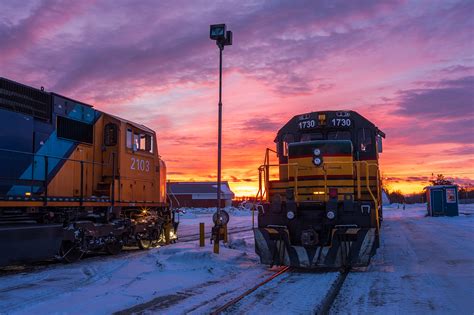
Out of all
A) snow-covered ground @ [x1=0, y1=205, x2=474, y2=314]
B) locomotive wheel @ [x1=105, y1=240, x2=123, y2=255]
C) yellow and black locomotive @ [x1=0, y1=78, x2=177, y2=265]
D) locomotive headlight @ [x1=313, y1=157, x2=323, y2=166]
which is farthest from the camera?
locomotive wheel @ [x1=105, y1=240, x2=123, y2=255]

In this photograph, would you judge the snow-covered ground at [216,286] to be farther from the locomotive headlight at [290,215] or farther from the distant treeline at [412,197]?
the distant treeline at [412,197]

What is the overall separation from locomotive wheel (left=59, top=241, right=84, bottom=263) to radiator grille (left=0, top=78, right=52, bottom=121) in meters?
3.04

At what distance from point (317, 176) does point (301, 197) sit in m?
0.61

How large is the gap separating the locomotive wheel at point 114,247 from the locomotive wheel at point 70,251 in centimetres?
137

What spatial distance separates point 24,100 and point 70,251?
3748 mm

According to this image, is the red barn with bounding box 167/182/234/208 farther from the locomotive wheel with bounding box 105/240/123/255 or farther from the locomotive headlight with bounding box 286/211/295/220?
the locomotive headlight with bounding box 286/211/295/220

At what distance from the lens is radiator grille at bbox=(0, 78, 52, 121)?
9.66 m

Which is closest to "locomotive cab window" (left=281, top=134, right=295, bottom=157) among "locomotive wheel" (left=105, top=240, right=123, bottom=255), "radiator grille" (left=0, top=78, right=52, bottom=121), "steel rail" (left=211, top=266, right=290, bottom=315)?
"steel rail" (left=211, top=266, right=290, bottom=315)

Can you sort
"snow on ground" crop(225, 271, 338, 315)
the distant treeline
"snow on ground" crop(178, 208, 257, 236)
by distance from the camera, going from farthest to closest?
1. the distant treeline
2. "snow on ground" crop(178, 208, 257, 236)
3. "snow on ground" crop(225, 271, 338, 315)

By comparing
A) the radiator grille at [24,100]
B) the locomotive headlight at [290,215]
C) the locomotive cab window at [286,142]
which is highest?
the radiator grille at [24,100]

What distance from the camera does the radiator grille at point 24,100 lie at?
966 centimetres

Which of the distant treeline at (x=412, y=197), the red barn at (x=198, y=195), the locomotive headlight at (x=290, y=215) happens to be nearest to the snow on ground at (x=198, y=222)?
the locomotive headlight at (x=290, y=215)

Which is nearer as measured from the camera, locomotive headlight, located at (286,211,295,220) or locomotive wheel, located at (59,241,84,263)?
locomotive headlight, located at (286,211,295,220)

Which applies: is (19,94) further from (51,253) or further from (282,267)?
(282,267)
